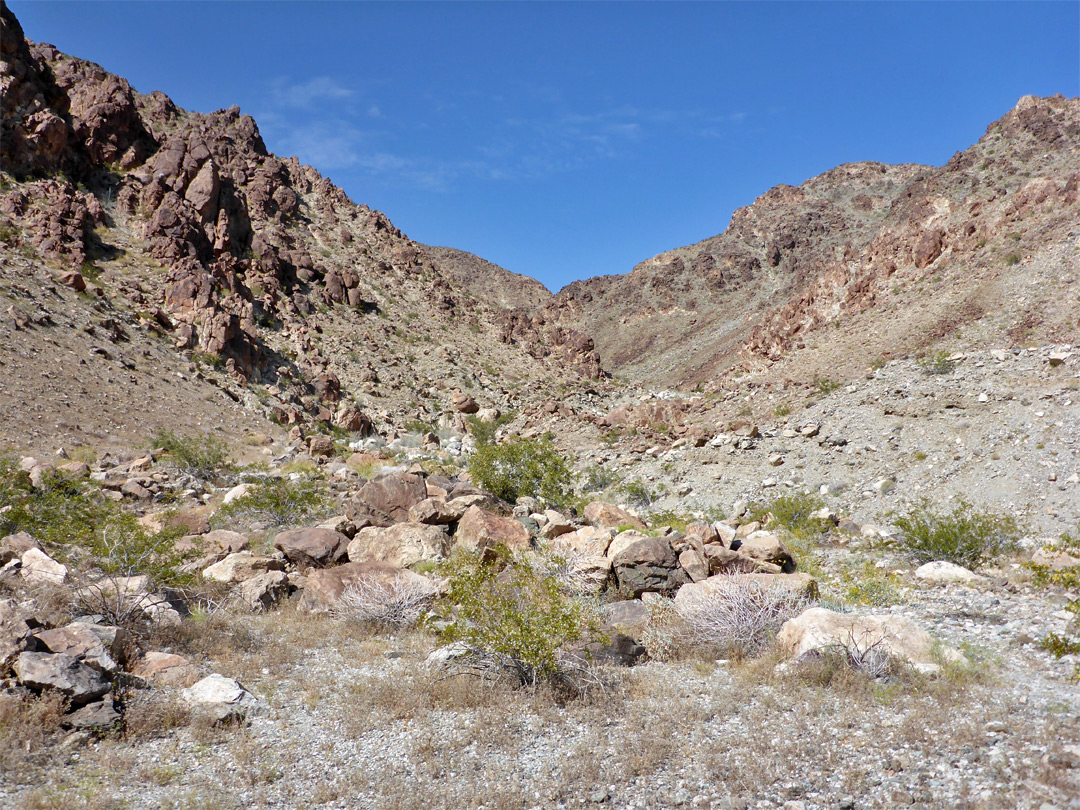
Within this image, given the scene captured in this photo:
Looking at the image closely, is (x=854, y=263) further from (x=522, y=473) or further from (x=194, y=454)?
Result: (x=194, y=454)

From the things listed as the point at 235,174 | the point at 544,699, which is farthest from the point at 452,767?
the point at 235,174

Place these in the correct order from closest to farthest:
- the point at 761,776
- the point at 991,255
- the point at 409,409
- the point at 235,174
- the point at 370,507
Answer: the point at 761,776, the point at 370,507, the point at 991,255, the point at 409,409, the point at 235,174

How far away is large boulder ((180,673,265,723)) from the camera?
4672mm

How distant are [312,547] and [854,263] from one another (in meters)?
36.5

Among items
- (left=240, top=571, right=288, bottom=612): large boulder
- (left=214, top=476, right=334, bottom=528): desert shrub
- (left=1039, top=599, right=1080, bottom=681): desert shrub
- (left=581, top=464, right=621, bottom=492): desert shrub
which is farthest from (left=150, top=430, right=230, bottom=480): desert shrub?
(left=1039, top=599, right=1080, bottom=681): desert shrub

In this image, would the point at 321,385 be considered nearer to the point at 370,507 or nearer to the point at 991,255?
the point at 370,507

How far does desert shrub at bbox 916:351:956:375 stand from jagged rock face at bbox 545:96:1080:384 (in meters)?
4.36

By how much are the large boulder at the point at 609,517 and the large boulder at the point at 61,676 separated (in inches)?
317

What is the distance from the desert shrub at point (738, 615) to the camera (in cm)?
615

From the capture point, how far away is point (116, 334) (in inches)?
798

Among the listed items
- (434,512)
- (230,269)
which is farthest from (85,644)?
(230,269)

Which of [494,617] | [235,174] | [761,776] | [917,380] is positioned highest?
[235,174]

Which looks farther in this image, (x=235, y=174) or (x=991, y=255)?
(x=235, y=174)

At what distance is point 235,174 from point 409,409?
22.6 m
